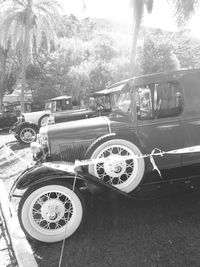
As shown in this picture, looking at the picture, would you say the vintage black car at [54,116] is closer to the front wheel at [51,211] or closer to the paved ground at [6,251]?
the front wheel at [51,211]

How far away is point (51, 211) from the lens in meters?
3.46

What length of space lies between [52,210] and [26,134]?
8.08 meters

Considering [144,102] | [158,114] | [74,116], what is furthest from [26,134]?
[158,114]

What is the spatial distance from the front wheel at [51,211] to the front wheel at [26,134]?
7695 mm

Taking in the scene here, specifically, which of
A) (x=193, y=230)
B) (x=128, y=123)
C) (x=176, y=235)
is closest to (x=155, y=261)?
(x=176, y=235)

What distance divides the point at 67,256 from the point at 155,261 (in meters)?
0.93

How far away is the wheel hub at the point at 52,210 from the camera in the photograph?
135 inches

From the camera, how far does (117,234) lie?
3.41 meters

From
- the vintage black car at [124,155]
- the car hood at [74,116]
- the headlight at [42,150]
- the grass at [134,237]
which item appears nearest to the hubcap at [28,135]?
the car hood at [74,116]

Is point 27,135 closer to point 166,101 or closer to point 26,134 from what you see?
point 26,134

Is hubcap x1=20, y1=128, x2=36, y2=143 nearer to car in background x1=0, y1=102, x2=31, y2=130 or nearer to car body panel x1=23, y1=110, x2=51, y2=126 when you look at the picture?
car body panel x1=23, y1=110, x2=51, y2=126

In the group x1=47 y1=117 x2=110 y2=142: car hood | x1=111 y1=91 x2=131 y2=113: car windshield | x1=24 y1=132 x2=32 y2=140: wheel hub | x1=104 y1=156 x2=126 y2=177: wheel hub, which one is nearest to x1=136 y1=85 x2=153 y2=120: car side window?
x1=111 y1=91 x2=131 y2=113: car windshield

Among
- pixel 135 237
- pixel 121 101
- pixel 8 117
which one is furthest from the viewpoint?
pixel 8 117

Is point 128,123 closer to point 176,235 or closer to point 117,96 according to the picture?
point 117,96
